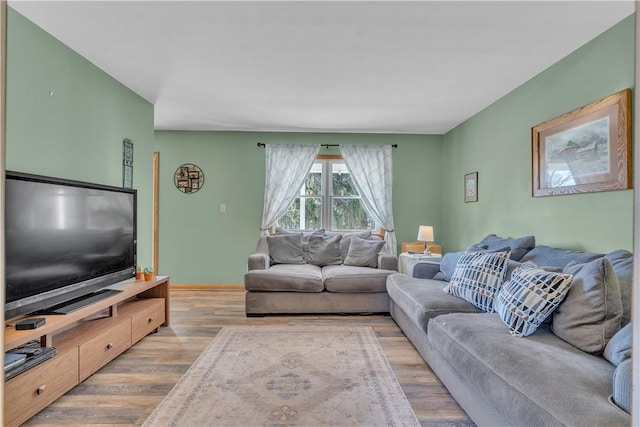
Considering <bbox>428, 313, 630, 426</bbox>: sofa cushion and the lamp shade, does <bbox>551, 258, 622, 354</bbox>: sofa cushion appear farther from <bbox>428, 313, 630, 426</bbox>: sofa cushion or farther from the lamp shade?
the lamp shade

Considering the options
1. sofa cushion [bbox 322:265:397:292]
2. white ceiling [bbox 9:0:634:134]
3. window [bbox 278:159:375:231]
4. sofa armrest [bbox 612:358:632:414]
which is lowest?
sofa cushion [bbox 322:265:397:292]

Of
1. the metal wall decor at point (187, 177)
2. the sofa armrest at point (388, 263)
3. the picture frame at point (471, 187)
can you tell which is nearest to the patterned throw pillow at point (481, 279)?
the sofa armrest at point (388, 263)

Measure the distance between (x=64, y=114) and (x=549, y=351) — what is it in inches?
133

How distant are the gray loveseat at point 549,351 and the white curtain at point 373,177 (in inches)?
106

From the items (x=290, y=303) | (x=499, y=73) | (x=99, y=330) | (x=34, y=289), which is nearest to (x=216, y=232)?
(x=290, y=303)

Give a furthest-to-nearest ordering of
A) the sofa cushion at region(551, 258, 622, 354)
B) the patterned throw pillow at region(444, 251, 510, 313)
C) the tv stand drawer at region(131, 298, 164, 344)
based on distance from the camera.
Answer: the tv stand drawer at region(131, 298, 164, 344), the patterned throw pillow at region(444, 251, 510, 313), the sofa cushion at region(551, 258, 622, 354)

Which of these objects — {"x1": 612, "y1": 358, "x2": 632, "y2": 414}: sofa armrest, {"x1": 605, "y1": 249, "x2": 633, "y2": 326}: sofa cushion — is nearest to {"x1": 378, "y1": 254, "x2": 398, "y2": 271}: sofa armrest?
{"x1": 605, "y1": 249, "x2": 633, "y2": 326}: sofa cushion

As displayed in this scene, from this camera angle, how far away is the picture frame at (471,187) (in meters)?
4.11

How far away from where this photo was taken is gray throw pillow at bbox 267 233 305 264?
4.28 meters

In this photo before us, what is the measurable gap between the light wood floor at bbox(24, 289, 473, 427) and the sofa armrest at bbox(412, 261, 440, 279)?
0.57 meters

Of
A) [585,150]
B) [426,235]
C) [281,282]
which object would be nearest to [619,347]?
[585,150]

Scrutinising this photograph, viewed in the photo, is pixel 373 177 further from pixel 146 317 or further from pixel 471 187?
pixel 146 317

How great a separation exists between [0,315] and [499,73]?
135 inches

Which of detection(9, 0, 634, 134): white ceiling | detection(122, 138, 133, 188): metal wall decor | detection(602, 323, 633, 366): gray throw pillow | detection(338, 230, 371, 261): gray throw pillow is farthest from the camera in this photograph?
detection(338, 230, 371, 261): gray throw pillow
